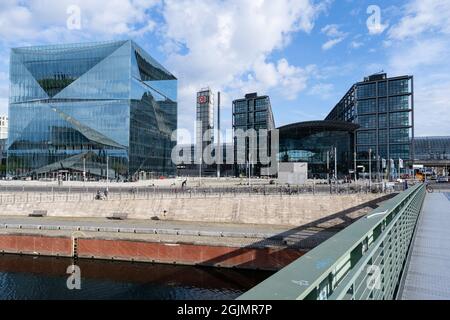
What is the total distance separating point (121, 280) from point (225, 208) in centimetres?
1730

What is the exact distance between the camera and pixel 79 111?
81312 mm

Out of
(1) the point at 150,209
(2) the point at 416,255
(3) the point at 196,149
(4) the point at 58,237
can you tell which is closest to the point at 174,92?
(3) the point at 196,149

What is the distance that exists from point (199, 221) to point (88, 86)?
55.0m

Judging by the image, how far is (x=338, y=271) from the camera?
2947 mm

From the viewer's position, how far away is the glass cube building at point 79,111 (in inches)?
3108

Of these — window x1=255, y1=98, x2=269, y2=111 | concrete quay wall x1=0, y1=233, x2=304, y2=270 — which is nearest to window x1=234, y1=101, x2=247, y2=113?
window x1=255, y1=98, x2=269, y2=111

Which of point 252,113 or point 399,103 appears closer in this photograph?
point 399,103

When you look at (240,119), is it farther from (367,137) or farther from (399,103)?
(399,103)

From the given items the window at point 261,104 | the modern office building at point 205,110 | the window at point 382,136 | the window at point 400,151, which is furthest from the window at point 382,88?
the modern office building at point 205,110

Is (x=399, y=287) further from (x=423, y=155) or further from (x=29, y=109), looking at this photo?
(x=423, y=155)

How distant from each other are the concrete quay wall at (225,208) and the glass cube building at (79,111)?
36.2 meters

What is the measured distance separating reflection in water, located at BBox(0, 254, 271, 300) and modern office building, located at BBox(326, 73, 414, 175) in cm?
10711

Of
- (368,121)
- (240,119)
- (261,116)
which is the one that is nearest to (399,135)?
(368,121)

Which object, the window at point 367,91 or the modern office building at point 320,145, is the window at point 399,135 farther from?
the modern office building at point 320,145
